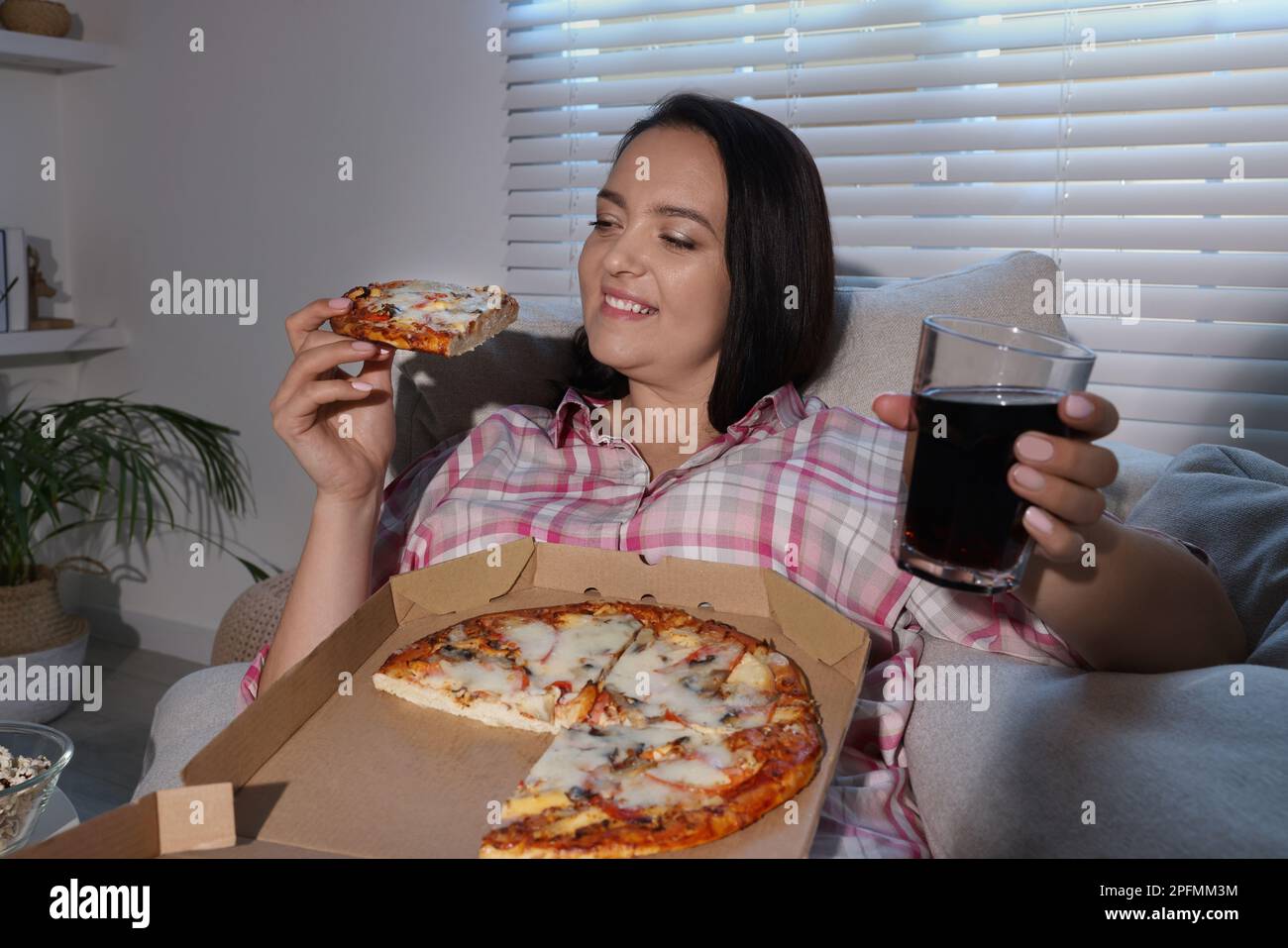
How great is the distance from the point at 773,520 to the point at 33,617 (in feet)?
8.10

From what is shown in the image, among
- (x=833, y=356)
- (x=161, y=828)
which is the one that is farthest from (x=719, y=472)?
(x=161, y=828)

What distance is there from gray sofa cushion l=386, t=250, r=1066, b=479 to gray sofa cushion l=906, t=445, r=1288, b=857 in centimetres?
55

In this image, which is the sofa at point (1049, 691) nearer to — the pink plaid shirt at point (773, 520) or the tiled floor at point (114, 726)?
the pink plaid shirt at point (773, 520)

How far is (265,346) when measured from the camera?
10.7 feet

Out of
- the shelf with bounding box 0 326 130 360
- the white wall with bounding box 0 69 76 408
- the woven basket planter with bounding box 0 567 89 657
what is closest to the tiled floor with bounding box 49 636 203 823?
the woven basket planter with bounding box 0 567 89 657

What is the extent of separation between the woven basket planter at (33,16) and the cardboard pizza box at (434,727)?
112 inches

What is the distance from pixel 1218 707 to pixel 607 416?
3.29ft

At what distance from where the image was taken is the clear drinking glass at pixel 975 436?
0.85 m

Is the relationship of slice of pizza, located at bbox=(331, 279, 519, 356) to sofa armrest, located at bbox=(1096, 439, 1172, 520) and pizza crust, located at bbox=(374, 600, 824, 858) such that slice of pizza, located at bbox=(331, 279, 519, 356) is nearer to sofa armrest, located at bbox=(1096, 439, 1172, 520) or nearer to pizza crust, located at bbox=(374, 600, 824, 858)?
pizza crust, located at bbox=(374, 600, 824, 858)

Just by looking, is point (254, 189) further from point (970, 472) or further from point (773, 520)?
point (970, 472)

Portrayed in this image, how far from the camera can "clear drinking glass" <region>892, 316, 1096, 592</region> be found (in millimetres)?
853

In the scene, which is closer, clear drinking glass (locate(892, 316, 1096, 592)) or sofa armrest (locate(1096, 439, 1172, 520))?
clear drinking glass (locate(892, 316, 1096, 592))

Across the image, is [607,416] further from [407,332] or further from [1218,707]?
[1218,707]

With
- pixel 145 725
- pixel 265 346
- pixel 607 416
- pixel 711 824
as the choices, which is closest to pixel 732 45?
pixel 607 416
